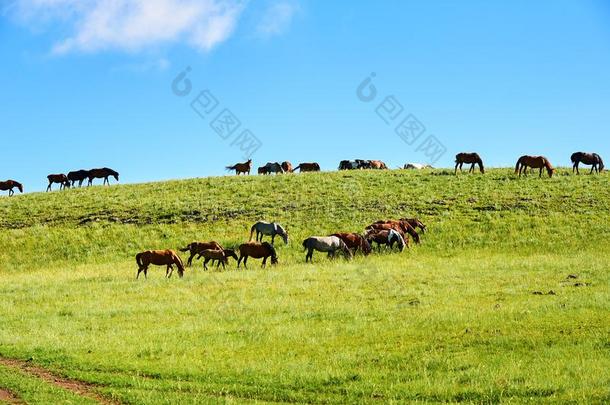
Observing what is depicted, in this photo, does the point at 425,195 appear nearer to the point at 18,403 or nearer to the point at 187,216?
the point at 187,216

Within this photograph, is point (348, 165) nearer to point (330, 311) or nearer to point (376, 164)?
point (376, 164)

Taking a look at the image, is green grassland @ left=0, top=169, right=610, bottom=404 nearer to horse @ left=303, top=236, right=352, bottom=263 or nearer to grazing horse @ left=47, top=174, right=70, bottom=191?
horse @ left=303, top=236, right=352, bottom=263

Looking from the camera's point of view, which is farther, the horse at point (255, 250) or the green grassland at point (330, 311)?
the horse at point (255, 250)

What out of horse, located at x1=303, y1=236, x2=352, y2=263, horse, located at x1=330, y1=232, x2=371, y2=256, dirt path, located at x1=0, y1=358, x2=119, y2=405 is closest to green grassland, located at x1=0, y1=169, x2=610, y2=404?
dirt path, located at x1=0, y1=358, x2=119, y2=405

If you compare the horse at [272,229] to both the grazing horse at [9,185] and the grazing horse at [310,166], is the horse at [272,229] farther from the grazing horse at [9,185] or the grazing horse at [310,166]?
the grazing horse at [9,185]

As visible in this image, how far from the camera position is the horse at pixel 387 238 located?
3366 centimetres

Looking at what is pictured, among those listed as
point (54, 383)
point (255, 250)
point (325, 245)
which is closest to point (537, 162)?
point (325, 245)

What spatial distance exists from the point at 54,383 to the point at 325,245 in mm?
19932

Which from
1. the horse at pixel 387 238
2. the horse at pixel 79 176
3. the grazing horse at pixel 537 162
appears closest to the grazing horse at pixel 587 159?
the grazing horse at pixel 537 162

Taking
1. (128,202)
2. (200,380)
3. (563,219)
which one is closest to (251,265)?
(200,380)

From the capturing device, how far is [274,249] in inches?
1252

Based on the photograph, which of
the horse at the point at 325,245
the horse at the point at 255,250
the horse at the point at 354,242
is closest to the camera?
the horse at the point at 255,250

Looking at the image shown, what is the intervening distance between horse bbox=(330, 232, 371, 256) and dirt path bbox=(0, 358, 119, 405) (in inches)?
793

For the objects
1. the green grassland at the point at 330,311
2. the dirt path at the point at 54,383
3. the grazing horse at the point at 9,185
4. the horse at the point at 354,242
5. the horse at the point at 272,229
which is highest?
the grazing horse at the point at 9,185
